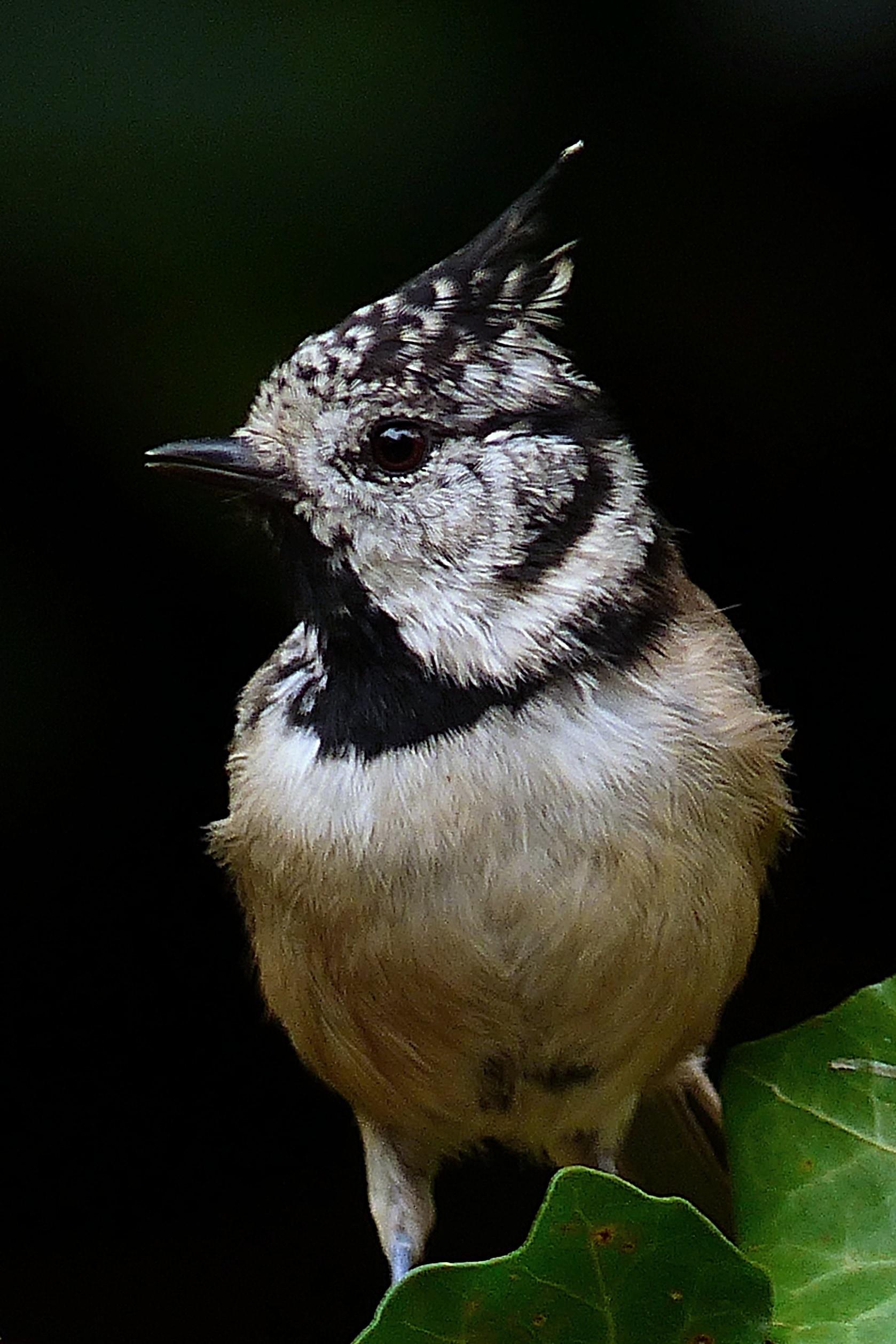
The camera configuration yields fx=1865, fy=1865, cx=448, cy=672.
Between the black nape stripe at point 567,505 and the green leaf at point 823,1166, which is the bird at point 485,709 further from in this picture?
the green leaf at point 823,1166

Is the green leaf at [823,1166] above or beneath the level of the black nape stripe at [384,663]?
beneath

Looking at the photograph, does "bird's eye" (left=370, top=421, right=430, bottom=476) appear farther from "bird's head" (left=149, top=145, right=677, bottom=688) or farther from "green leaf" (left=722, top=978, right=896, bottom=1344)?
"green leaf" (left=722, top=978, right=896, bottom=1344)

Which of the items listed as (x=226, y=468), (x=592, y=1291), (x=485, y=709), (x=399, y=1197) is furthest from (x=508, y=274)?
(x=399, y=1197)

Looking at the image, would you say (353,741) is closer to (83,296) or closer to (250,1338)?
(83,296)

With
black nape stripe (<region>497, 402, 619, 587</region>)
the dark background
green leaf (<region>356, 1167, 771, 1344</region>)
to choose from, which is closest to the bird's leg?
the dark background

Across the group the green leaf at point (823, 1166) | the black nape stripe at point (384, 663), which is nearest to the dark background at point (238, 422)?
the black nape stripe at point (384, 663)

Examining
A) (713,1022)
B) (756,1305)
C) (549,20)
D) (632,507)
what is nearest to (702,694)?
(632,507)

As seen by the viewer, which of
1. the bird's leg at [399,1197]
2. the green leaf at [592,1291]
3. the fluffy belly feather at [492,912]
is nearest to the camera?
the green leaf at [592,1291]
